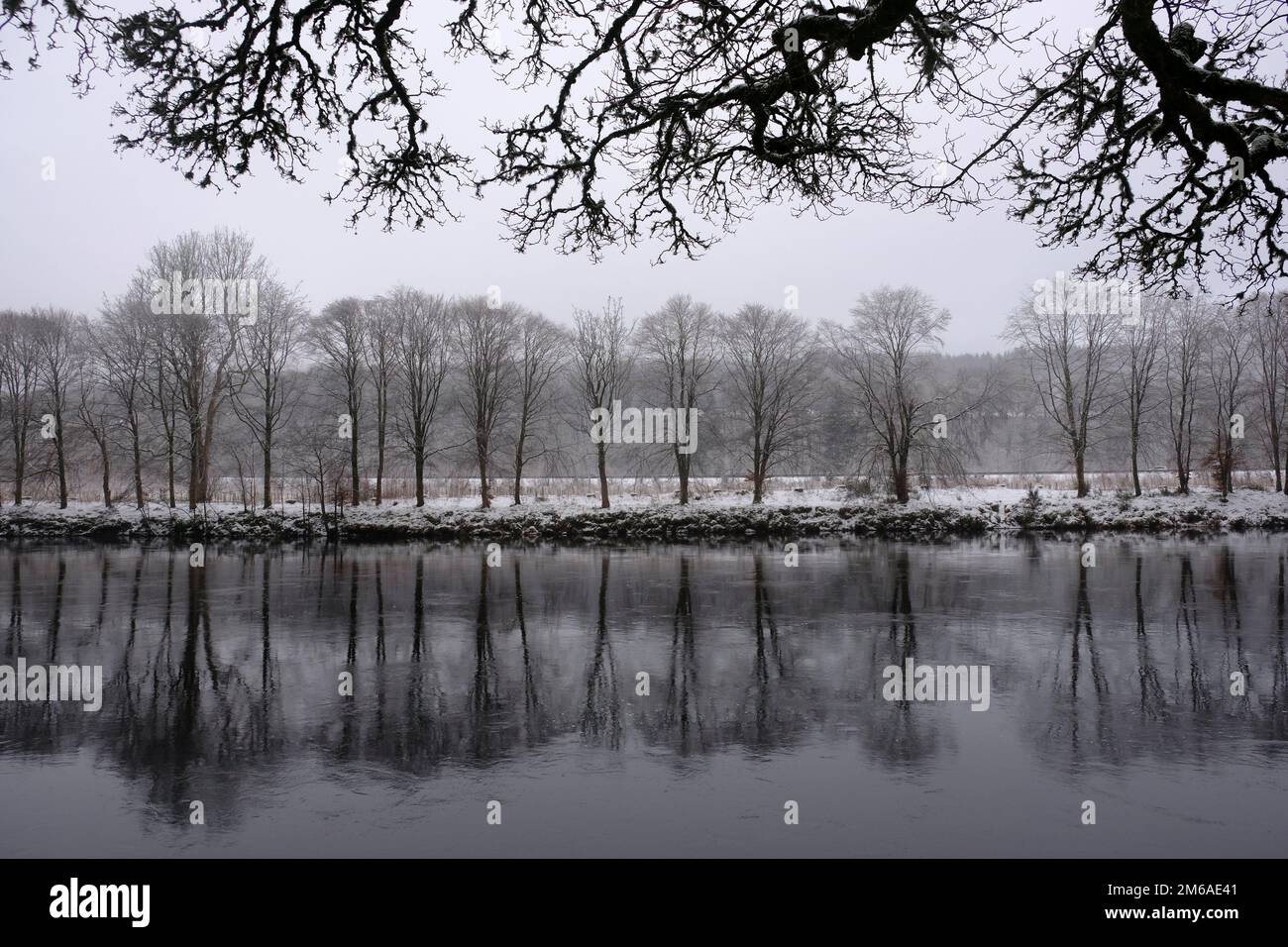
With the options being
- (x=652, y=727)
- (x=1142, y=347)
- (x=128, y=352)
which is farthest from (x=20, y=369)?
(x=1142, y=347)

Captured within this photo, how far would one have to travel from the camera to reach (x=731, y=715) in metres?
8.66

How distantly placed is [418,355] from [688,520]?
18.0 meters

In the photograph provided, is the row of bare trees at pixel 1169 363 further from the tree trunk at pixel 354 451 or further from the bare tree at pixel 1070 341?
the tree trunk at pixel 354 451

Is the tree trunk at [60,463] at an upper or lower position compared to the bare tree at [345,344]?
lower

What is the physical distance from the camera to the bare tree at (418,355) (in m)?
43.2

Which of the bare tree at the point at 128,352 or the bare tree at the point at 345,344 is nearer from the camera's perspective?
the bare tree at the point at 128,352

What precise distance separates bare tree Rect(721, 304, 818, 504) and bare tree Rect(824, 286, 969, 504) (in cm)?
195

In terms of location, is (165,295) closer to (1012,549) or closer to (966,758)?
(1012,549)

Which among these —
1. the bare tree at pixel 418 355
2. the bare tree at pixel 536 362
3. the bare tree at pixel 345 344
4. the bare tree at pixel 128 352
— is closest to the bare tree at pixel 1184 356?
the bare tree at pixel 536 362

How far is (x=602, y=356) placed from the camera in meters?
44.0

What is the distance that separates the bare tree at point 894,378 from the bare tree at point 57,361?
135 ft

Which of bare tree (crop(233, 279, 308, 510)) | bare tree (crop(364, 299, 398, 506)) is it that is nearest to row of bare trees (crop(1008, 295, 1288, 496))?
bare tree (crop(364, 299, 398, 506))

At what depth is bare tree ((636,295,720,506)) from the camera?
43.1m

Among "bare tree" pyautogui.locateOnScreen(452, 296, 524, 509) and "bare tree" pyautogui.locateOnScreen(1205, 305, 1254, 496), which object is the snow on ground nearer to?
"bare tree" pyautogui.locateOnScreen(1205, 305, 1254, 496)
